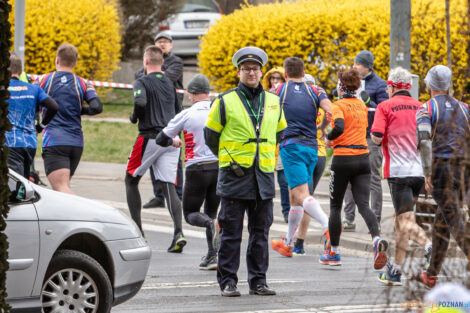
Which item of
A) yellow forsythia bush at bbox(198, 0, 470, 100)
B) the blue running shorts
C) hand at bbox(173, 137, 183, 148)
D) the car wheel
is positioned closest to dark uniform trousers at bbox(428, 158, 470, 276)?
the car wheel

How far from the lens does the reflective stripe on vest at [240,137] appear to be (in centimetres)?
757

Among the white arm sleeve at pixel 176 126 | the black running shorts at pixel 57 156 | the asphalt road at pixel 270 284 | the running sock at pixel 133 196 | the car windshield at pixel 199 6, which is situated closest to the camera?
the asphalt road at pixel 270 284

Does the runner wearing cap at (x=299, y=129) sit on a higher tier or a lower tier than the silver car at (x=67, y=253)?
higher

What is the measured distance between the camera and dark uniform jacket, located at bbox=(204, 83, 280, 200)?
7.55 m

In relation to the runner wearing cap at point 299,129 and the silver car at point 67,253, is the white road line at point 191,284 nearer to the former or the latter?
the silver car at point 67,253

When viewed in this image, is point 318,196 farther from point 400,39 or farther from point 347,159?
point 347,159

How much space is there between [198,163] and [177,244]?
3.96ft

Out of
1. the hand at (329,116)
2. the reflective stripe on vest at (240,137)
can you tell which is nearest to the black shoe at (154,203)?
the hand at (329,116)

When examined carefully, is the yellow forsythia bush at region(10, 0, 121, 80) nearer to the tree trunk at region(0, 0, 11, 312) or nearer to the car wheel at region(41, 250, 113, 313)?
the car wheel at region(41, 250, 113, 313)

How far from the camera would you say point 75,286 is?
612cm

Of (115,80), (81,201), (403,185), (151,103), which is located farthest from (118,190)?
(115,80)

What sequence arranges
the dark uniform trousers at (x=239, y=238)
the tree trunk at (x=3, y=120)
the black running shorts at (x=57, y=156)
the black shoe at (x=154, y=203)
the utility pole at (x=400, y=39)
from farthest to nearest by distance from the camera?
the black shoe at (x=154, y=203) < the utility pole at (x=400, y=39) < the black running shorts at (x=57, y=156) < the dark uniform trousers at (x=239, y=238) < the tree trunk at (x=3, y=120)

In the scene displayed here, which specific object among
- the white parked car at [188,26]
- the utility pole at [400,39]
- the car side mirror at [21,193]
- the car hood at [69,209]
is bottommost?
the car hood at [69,209]

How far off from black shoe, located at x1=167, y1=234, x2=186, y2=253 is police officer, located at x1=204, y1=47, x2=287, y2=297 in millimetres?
2228
